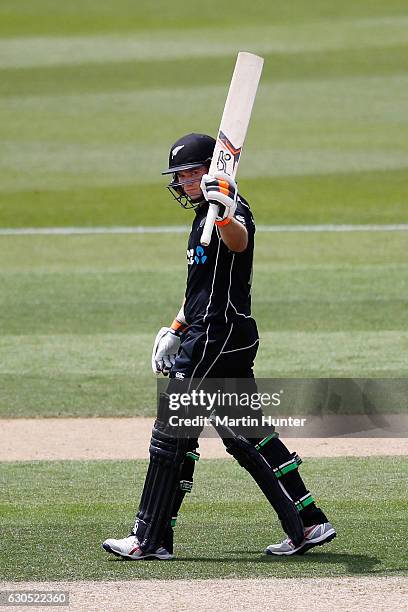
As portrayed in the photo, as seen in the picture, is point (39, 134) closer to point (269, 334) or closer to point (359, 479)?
point (269, 334)

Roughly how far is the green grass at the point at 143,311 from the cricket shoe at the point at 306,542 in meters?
4.21

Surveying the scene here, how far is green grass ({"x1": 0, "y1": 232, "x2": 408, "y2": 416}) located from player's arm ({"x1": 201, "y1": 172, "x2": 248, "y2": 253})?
462cm

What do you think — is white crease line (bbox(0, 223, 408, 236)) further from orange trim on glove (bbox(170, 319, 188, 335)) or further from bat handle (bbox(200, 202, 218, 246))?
bat handle (bbox(200, 202, 218, 246))

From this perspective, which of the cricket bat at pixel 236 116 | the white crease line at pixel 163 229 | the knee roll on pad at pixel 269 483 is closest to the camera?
the cricket bat at pixel 236 116

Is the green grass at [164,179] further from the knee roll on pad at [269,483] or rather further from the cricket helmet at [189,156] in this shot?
the cricket helmet at [189,156]

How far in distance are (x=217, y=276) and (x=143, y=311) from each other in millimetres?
7860

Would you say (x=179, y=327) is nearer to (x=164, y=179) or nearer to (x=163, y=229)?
(x=163, y=229)

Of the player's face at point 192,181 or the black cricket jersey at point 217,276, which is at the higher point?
the player's face at point 192,181

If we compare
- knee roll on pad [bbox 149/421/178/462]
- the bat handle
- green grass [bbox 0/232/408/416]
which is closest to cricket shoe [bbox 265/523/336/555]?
knee roll on pad [bbox 149/421/178/462]

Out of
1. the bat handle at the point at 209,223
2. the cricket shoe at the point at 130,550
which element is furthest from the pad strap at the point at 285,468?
the bat handle at the point at 209,223

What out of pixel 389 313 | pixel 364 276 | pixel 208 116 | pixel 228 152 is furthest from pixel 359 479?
pixel 208 116

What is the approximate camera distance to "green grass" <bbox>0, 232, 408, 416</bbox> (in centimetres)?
1104

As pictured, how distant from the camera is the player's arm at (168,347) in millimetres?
6324

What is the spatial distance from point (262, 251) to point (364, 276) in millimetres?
2432
